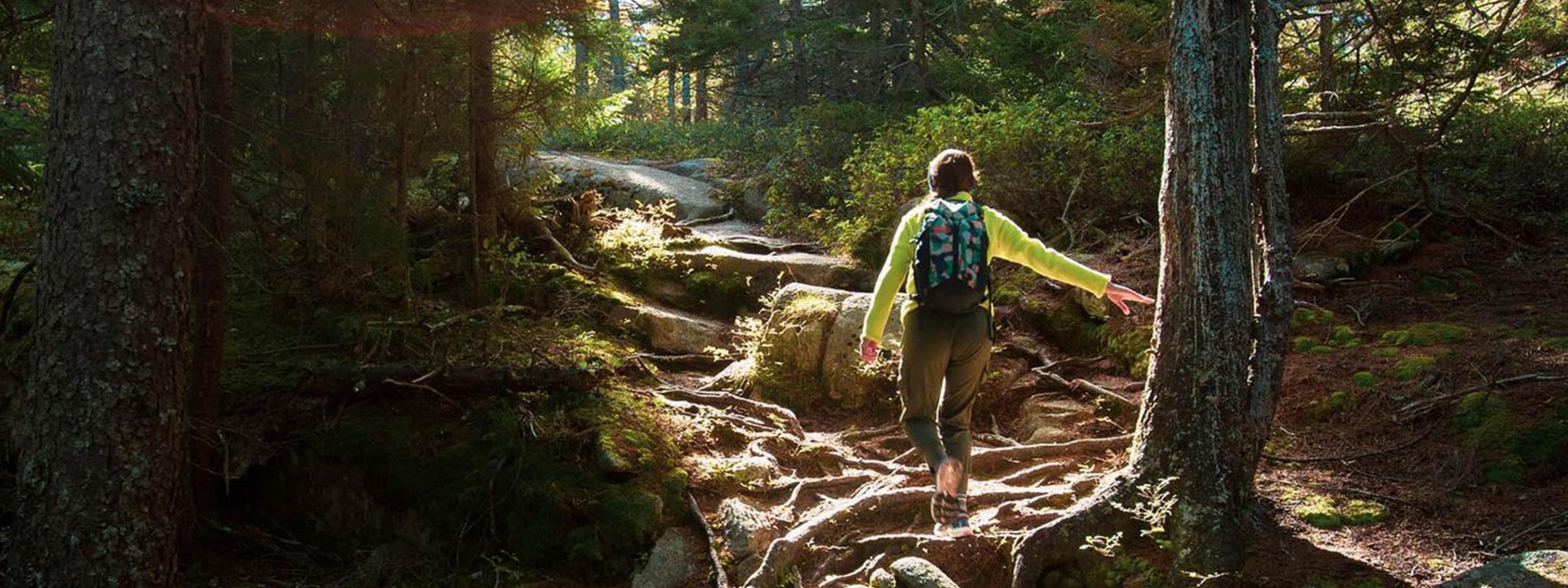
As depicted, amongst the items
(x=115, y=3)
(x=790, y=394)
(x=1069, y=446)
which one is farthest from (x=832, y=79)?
(x=115, y=3)

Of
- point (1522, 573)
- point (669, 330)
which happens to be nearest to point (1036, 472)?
point (1522, 573)

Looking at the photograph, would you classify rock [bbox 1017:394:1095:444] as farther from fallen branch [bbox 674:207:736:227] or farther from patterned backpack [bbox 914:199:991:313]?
fallen branch [bbox 674:207:736:227]

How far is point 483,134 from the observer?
30.5 ft

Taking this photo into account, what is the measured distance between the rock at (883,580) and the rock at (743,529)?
872mm

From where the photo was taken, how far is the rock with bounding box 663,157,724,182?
61.3ft

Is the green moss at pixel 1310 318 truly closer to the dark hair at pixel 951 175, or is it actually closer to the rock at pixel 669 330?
the dark hair at pixel 951 175

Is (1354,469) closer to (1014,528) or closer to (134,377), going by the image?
(1014,528)

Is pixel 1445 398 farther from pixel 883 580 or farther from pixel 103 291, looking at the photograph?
pixel 103 291

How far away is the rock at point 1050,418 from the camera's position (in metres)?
7.33

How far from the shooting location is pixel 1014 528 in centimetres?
574

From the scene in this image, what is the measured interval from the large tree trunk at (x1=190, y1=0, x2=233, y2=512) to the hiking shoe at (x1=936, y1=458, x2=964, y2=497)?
5.09 m

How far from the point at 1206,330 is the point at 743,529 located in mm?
3043

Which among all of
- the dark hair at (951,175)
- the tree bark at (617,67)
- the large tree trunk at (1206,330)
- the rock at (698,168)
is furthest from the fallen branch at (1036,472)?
the rock at (698,168)

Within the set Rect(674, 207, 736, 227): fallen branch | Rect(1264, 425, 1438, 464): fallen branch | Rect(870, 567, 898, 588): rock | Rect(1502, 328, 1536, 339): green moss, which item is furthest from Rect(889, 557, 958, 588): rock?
Rect(674, 207, 736, 227): fallen branch
